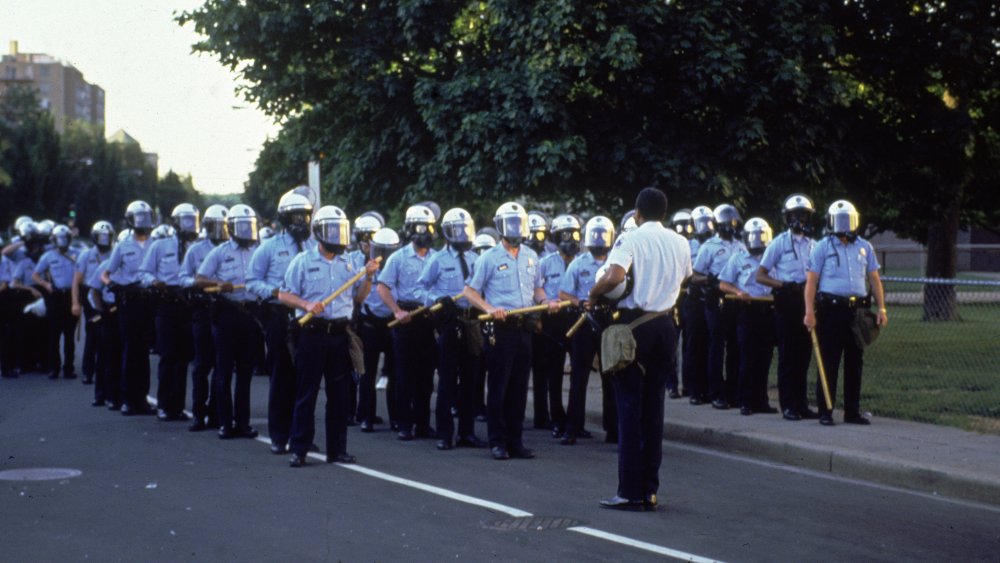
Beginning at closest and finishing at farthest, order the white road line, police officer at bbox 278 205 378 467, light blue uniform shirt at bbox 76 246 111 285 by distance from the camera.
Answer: the white road line < police officer at bbox 278 205 378 467 < light blue uniform shirt at bbox 76 246 111 285

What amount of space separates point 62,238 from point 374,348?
785 cm

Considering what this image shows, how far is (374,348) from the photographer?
558 inches

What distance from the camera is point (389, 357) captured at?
14469 mm

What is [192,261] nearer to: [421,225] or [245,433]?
[245,433]

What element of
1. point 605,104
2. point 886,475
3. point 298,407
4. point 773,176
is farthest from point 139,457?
point 773,176

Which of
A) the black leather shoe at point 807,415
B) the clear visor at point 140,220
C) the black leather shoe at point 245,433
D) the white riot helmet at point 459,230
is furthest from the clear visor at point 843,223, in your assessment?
the clear visor at point 140,220

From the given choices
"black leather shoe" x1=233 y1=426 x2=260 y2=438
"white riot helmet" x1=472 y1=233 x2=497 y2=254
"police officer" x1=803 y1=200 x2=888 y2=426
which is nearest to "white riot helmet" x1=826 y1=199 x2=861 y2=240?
"police officer" x1=803 y1=200 x2=888 y2=426

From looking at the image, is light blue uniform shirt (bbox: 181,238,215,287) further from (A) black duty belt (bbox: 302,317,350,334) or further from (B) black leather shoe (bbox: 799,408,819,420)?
(B) black leather shoe (bbox: 799,408,819,420)

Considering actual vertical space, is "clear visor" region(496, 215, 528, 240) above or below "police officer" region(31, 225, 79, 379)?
above

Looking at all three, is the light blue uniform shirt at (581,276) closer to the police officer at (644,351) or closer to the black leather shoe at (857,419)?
the black leather shoe at (857,419)

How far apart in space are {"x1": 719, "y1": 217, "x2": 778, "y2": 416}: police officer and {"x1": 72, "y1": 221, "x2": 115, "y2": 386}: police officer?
28.1 feet

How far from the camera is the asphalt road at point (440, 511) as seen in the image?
781 cm

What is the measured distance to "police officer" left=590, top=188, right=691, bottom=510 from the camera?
9.16 metres

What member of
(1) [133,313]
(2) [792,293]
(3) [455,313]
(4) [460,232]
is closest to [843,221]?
(2) [792,293]
